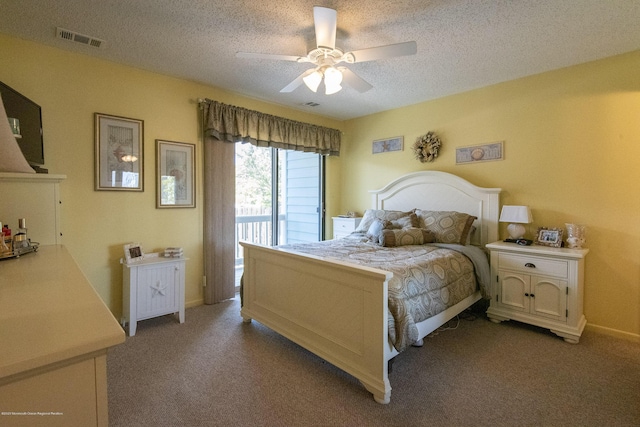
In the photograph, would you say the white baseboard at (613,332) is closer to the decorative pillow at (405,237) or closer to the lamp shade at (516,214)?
the lamp shade at (516,214)

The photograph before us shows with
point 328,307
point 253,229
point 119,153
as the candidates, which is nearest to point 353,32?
point 328,307

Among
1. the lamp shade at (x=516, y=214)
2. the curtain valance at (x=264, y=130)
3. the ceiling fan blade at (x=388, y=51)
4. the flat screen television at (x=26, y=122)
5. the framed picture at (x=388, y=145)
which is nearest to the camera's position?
the ceiling fan blade at (x=388, y=51)

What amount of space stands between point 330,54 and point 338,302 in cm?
174

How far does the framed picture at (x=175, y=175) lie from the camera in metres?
3.13

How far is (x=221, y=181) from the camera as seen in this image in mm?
3502

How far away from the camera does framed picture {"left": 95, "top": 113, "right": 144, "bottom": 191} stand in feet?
9.11

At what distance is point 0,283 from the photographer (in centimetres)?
108

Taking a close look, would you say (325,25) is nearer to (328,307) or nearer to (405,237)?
(328,307)

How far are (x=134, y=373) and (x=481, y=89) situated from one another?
13.9ft

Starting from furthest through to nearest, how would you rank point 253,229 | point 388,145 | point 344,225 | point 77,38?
point 253,229 < point 344,225 < point 388,145 < point 77,38

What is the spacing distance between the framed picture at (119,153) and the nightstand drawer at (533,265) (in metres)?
3.64

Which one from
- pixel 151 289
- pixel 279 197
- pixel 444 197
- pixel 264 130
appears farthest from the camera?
pixel 279 197

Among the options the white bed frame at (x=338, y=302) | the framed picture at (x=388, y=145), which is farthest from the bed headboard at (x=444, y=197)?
the framed picture at (x=388, y=145)

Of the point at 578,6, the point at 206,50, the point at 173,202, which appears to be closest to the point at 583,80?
the point at 578,6
